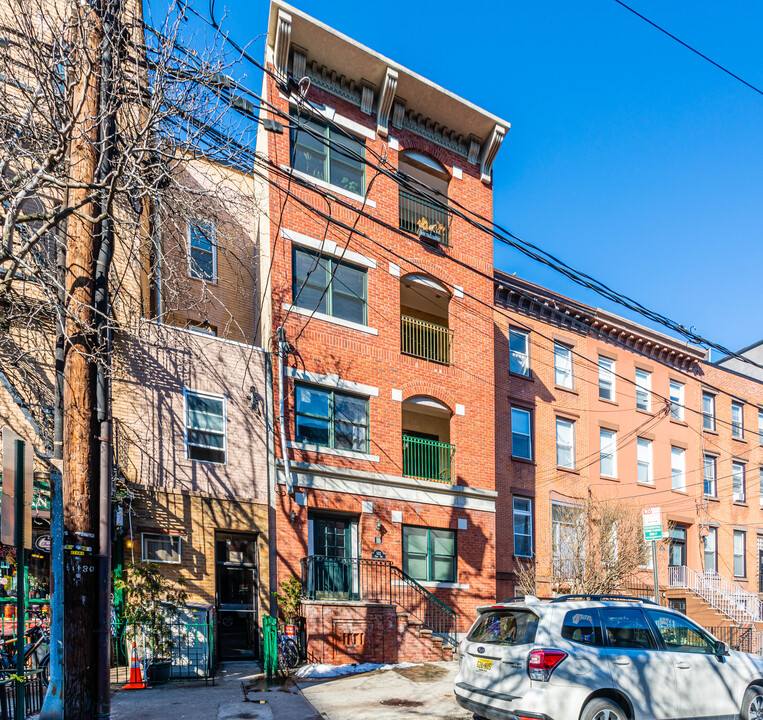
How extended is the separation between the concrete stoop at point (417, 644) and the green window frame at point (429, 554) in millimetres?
2417

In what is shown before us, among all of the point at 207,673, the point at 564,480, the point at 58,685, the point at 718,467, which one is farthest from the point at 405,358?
the point at 718,467

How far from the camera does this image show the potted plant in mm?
12531

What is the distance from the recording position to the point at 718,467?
29.2 metres

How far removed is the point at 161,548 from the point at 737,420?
26011mm

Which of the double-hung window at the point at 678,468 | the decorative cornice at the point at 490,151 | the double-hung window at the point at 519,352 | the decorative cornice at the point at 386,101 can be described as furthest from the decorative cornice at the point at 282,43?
the double-hung window at the point at 678,468

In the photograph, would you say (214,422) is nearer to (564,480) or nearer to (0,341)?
(0,341)

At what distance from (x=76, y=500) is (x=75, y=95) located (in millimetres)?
4775

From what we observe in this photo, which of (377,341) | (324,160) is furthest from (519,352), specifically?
(324,160)

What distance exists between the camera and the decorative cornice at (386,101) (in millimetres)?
19344

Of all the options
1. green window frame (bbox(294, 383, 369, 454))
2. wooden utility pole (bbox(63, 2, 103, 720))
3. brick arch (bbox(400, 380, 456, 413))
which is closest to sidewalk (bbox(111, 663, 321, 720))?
wooden utility pole (bbox(63, 2, 103, 720))

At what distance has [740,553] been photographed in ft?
96.1

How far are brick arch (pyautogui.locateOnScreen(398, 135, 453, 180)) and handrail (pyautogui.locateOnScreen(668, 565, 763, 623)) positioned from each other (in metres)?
16.1

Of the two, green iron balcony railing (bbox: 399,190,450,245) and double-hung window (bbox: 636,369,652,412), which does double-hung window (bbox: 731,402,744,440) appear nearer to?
double-hung window (bbox: 636,369,652,412)

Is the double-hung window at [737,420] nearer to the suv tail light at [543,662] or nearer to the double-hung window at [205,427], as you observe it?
the double-hung window at [205,427]
